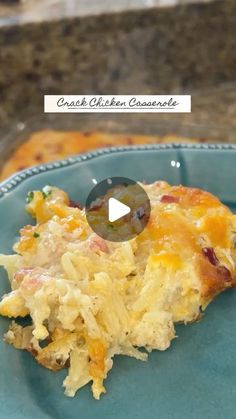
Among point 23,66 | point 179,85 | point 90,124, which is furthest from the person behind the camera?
point 179,85

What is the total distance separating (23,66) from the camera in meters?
2.29

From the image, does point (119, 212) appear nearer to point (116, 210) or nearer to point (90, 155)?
point (116, 210)

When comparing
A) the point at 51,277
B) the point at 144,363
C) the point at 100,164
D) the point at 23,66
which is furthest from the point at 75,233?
the point at 23,66

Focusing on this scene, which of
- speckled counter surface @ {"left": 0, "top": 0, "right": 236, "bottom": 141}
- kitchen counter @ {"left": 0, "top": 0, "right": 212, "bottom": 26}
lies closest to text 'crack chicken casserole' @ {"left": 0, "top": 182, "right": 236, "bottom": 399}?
speckled counter surface @ {"left": 0, "top": 0, "right": 236, "bottom": 141}

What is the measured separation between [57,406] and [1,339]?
137 millimetres

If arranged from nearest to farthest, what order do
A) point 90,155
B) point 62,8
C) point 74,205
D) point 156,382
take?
point 156,382, point 74,205, point 90,155, point 62,8

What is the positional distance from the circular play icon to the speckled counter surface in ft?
3.50

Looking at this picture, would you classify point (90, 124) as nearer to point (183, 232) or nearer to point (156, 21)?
point (156, 21)

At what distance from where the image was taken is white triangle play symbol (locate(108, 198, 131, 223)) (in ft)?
3.55

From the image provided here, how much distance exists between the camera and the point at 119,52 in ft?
7.70

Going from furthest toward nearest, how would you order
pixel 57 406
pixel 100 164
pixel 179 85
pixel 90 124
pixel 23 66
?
1. pixel 179 85
2. pixel 23 66
3. pixel 90 124
4. pixel 100 164
5. pixel 57 406

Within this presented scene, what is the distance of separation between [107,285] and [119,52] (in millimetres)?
1518

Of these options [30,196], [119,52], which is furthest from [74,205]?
[119,52]

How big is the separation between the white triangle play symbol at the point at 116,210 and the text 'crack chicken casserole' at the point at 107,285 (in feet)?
0.14
